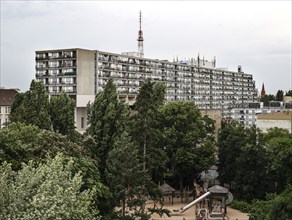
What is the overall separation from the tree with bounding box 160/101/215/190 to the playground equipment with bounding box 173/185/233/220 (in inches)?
157

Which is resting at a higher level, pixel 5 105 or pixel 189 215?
pixel 5 105

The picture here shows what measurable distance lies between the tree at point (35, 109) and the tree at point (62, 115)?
4.29 feet

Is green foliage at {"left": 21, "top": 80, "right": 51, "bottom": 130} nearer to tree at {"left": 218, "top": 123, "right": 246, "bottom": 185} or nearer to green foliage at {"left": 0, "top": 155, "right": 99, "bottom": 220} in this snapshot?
tree at {"left": 218, "top": 123, "right": 246, "bottom": 185}

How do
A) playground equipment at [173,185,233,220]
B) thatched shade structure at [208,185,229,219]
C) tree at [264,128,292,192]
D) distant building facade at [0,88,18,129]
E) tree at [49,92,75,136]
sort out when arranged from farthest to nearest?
distant building facade at [0,88,18,129] < tree at [49,92,75,136] < tree at [264,128,292,192] < thatched shade structure at [208,185,229,219] < playground equipment at [173,185,233,220]

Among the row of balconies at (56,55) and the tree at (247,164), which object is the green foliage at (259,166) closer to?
the tree at (247,164)

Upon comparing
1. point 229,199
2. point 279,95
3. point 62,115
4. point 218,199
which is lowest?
point 218,199

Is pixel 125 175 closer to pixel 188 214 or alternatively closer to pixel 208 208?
pixel 188 214

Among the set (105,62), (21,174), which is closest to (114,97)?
(21,174)

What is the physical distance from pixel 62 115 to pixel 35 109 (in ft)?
9.61

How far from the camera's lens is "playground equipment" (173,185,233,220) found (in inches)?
1489

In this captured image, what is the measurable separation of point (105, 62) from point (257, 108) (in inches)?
1663

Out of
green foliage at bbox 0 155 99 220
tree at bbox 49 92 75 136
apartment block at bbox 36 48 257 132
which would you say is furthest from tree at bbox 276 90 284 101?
green foliage at bbox 0 155 99 220

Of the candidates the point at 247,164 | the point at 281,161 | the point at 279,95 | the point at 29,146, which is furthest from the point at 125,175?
the point at 279,95

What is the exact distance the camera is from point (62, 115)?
151ft
